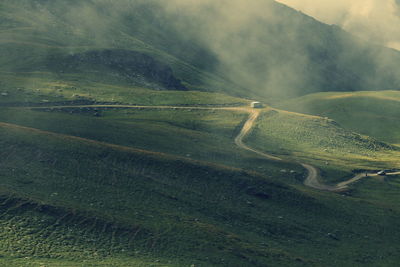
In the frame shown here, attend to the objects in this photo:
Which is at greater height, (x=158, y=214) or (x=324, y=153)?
(x=324, y=153)

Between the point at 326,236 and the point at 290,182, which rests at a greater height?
the point at 290,182

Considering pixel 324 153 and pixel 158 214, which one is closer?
pixel 158 214

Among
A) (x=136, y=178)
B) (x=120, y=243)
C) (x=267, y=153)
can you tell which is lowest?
(x=120, y=243)

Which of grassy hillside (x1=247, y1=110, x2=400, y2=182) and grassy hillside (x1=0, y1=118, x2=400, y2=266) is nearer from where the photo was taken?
grassy hillside (x1=0, y1=118, x2=400, y2=266)

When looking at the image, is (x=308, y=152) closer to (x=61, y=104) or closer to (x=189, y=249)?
(x=61, y=104)

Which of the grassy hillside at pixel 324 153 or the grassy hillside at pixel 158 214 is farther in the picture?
the grassy hillside at pixel 324 153

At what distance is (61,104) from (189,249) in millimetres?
133319

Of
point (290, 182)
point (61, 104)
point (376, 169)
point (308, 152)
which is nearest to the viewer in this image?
point (290, 182)

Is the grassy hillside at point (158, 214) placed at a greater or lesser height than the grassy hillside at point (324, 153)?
lesser

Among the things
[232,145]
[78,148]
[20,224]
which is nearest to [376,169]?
[232,145]

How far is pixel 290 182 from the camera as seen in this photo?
13888cm

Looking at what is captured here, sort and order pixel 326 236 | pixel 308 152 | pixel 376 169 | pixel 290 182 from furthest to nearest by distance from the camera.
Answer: pixel 308 152, pixel 376 169, pixel 290 182, pixel 326 236

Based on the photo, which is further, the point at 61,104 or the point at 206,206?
the point at 61,104

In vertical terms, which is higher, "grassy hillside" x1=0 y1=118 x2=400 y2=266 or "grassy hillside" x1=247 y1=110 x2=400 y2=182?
"grassy hillside" x1=247 y1=110 x2=400 y2=182
